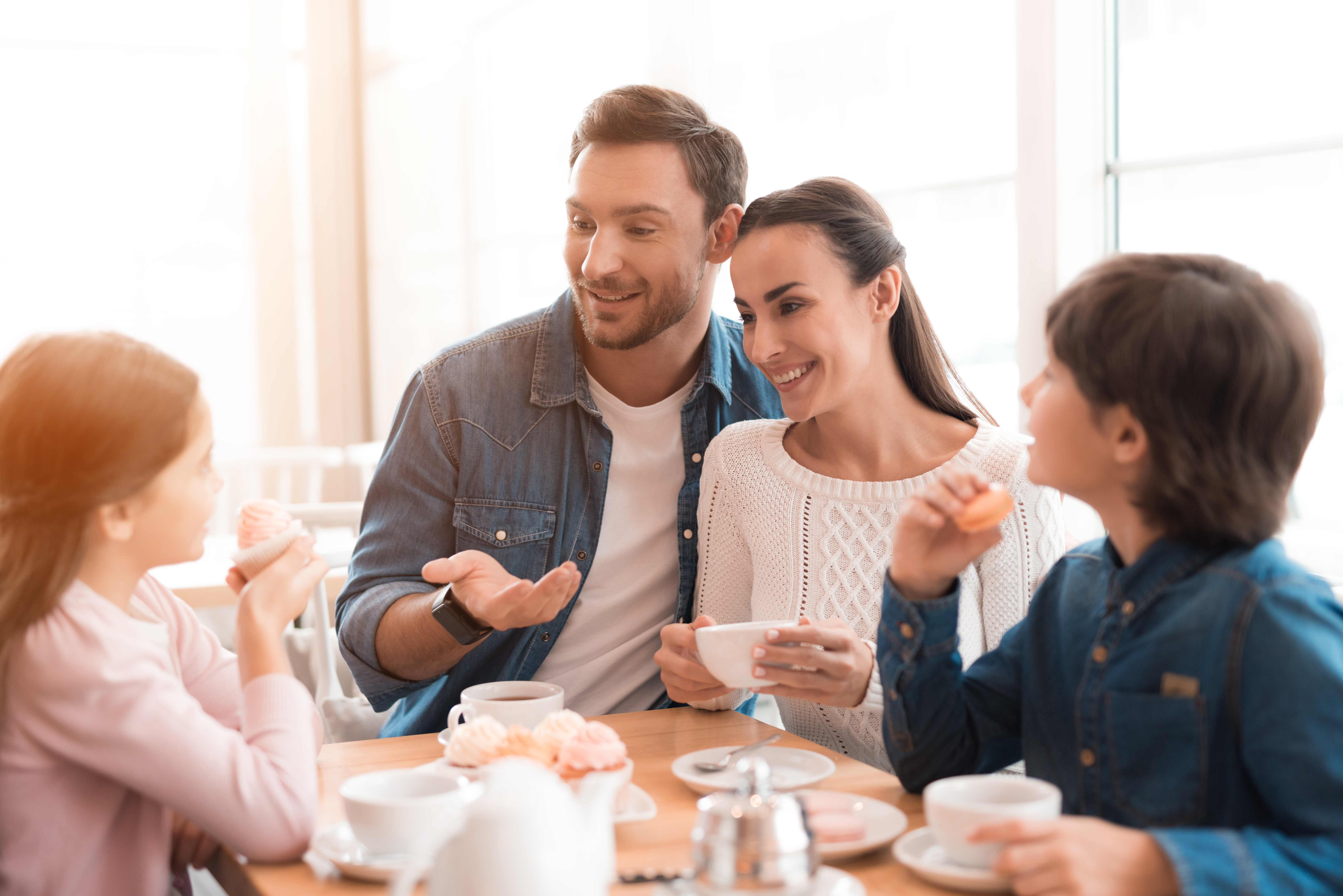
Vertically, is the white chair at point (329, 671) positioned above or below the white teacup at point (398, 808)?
Result: below

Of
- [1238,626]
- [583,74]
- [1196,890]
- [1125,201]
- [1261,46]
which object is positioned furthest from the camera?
[583,74]

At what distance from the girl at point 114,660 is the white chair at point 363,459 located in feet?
12.8

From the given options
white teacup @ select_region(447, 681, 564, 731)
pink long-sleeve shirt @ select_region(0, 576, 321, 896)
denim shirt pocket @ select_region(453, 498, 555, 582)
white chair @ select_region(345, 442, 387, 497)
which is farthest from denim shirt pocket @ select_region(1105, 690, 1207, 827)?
white chair @ select_region(345, 442, 387, 497)

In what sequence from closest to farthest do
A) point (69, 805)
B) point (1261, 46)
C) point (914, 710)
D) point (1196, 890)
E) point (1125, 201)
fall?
point (1196, 890) → point (69, 805) → point (914, 710) → point (1261, 46) → point (1125, 201)

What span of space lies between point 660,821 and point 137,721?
488mm

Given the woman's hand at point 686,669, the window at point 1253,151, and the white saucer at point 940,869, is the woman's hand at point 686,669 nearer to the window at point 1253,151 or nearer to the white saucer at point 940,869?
the white saucer at point 940,869

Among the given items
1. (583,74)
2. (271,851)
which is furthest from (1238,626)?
(583,74)

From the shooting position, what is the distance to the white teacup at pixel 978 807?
0.91m

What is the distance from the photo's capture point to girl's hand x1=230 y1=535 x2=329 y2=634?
1.23 m

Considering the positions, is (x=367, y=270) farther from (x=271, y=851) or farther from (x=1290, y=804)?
(x=1290, y=804)

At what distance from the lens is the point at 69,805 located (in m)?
1.11

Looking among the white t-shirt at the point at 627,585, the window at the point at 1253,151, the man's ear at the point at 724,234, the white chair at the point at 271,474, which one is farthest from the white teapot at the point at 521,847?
the white chair at the point at 271,474

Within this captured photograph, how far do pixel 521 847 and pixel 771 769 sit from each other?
1.87 ft

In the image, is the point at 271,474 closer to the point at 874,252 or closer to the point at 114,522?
the point at 874,252
